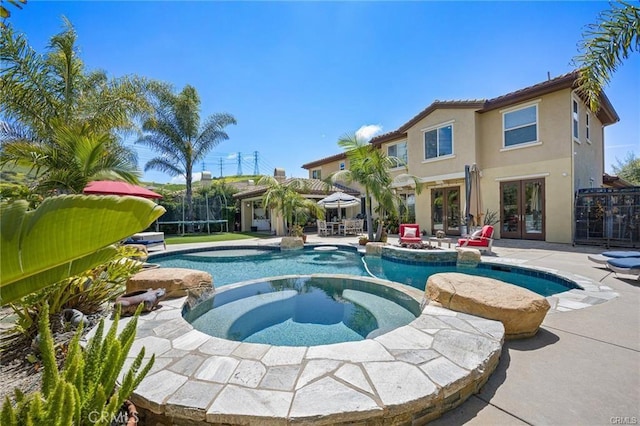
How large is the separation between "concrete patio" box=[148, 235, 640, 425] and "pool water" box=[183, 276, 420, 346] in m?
1.98

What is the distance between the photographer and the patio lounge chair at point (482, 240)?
10.4 meters

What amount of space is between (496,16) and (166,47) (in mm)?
11091

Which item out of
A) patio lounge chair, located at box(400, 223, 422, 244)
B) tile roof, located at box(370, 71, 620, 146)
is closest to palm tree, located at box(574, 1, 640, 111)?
tile roof, located at box(370, 71, 620, 146)

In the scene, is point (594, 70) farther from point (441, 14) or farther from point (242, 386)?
point (242, 386)

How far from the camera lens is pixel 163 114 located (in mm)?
20484

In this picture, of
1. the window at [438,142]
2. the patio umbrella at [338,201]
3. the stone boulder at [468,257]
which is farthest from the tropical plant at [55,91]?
the window at [438,142]

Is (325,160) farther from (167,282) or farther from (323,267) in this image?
(167,282)

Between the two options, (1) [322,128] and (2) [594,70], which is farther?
(1) [322,128]

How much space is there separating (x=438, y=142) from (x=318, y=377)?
1617 centimetres

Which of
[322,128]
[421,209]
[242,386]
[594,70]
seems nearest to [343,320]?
[242,386]

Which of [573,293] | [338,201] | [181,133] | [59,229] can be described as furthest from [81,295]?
[181,133]

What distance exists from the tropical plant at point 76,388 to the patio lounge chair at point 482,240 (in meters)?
11.3

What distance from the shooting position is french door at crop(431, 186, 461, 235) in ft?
52.2

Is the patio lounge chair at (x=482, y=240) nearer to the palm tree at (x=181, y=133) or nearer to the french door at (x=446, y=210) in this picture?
the french door at (x=446, y=210)
